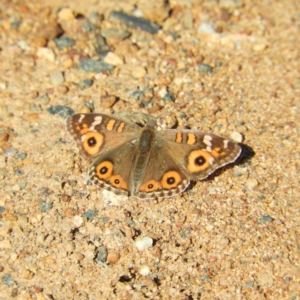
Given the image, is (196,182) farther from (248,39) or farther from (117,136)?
(248,39)

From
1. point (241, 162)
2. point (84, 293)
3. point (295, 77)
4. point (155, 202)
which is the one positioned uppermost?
point (295, 77)

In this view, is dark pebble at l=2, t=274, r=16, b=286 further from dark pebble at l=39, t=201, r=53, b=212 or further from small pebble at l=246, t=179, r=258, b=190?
small pebble at l=246, t=179, r=258, b=190

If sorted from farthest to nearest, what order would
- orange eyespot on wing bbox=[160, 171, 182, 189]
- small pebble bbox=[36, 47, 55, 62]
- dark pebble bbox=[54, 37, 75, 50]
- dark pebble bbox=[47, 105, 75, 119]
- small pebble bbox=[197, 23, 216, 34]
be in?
small pebble bbox=[197, 23, 216, 34] < dark pebble bbox=[54, 37, 75, 50] < small pebble bbox=[36, 47, 55, 62] < dark pebble bbox=[47, 105, 75, 119] < orange eyespot on wing bbox=[160, 171, 182, 189]

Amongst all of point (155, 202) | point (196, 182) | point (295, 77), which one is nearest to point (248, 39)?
point (295, 77)

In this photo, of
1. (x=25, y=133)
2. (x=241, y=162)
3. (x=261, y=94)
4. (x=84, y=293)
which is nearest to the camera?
(x=84, y=293)

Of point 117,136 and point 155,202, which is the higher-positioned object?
point 117,136

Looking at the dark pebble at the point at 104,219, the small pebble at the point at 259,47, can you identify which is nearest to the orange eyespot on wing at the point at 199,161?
the dark pebble at the point at 104,219

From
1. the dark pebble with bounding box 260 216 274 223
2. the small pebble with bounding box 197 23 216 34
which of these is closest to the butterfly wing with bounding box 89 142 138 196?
the dark pebble with bounding box 260 216 274 223
